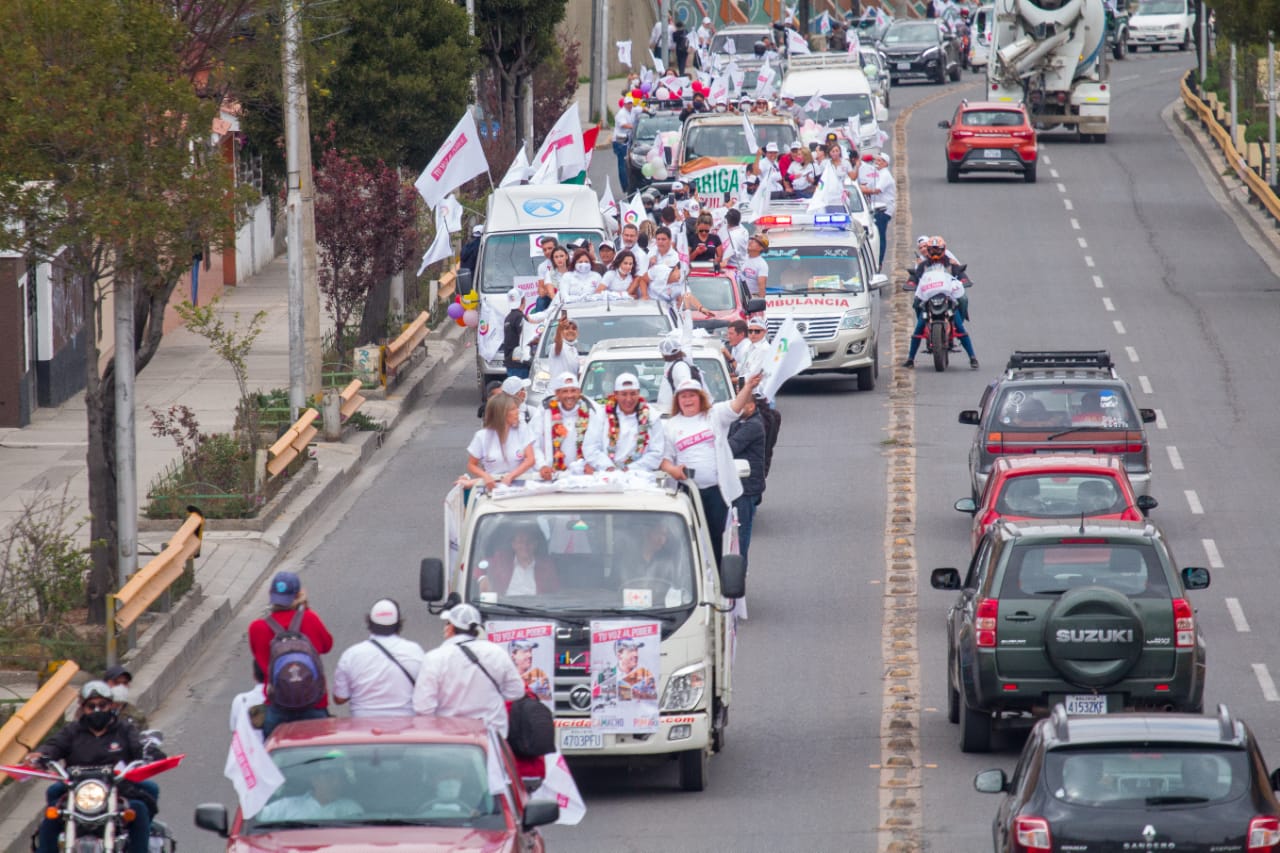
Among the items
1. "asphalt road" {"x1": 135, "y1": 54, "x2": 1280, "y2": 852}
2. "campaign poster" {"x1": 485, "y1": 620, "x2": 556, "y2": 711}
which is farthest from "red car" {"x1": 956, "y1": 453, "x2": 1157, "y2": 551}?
"campaign poster" {"x1": 485, "y1": 620, "x2": 556, "y2": 711}

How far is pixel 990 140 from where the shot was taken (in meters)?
49.6

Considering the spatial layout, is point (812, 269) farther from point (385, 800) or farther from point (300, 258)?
point (385, 800)

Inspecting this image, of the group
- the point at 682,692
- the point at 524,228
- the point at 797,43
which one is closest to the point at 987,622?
the point at 682,692

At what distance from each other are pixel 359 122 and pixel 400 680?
20.7m

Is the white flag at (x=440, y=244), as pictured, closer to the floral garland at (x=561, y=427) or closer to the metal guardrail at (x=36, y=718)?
the floral garland at (x=561, y=427)

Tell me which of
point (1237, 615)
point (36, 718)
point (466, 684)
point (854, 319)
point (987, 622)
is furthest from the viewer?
point (854, 319)

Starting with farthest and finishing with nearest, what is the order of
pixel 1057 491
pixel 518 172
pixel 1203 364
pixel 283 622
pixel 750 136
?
pixel 750 136
pixel 518 172
pixel 1203 364
pixel 1057 491
pixel 283 622

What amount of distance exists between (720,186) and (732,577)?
82.2ft

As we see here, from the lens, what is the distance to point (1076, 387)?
21094mm

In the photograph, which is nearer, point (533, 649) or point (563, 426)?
point (533, 649)

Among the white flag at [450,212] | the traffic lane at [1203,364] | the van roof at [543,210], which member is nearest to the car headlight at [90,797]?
the traffic lane at [1203,364]

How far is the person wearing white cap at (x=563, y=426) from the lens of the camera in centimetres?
1614

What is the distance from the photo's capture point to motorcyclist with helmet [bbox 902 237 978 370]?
97.5 feet

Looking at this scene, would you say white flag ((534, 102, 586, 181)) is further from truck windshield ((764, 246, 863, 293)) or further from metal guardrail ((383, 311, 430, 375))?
truck windshield ((764, 246, 863, 293))
